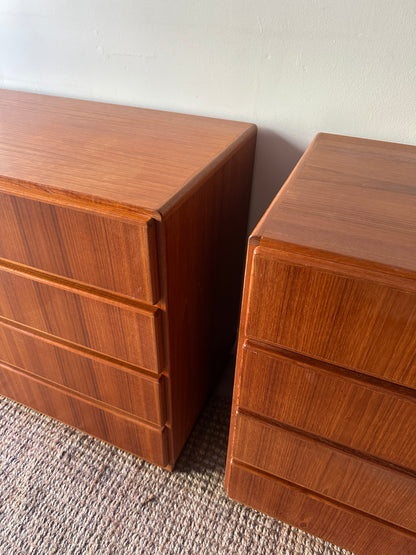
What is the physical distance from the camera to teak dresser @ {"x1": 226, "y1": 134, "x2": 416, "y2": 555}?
48 cm

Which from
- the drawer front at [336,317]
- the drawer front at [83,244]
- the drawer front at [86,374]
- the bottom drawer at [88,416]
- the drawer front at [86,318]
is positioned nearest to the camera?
the drawer front at [336,317]

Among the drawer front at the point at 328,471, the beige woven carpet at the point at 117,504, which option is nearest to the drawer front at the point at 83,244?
the drawer front at the point at 328,471

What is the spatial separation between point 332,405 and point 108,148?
1.96ft

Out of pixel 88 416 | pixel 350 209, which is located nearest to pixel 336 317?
pixel 350 209

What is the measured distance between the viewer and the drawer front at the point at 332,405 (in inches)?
22.1

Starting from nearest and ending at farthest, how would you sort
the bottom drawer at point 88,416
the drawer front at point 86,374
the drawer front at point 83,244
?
1. the drawer front at point 83,244
2. the drawer front at point 86,374
3. the bottom drawer at point 88,416

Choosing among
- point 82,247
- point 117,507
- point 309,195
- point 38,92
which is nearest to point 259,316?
point 309,195

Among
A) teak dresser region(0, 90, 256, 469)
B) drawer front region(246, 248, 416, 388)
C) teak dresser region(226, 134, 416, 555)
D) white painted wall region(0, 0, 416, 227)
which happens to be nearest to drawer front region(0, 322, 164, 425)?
teak dresser region(0, 90, 256, 469)

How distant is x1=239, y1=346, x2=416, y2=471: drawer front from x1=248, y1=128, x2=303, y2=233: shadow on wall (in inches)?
20.1

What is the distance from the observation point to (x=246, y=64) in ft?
2.76

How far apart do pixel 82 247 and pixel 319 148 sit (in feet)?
1.58

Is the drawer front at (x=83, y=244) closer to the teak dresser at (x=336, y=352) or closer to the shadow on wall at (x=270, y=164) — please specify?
the teak dresser at (x=336, y=352)

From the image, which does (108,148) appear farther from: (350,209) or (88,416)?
(88,416)

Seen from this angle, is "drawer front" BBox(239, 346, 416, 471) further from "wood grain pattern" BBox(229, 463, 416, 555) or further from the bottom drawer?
the bottom drawer
